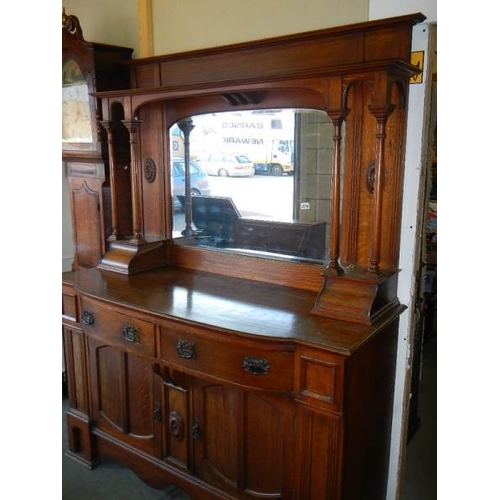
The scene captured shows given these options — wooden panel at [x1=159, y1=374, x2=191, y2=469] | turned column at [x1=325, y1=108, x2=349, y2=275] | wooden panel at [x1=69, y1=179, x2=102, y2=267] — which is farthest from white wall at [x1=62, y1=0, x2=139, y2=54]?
wooden panel at [x1=159, y1=374, x2=191, y2=469]

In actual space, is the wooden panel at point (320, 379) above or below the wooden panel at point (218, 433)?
above

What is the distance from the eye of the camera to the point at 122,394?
7.33 feet

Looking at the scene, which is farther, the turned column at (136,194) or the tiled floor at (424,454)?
the turned column at (136,194)

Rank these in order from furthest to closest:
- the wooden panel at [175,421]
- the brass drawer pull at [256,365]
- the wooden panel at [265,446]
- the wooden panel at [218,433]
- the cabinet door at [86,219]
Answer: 1. the cabinet door at [86,219]
2. the wooden panel at [175,421]
3. the wooden panel at [218,433]
4. the wooden panel at [265,446]
5. the brass drawer pull at [256,365]

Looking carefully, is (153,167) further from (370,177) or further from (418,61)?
(418,61)

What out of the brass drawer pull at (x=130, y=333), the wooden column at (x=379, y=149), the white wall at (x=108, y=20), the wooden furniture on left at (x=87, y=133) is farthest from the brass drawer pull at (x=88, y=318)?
the white wall at (x=108, y=20)

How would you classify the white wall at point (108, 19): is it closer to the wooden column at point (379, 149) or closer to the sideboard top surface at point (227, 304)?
the sideboard top surface at point (227, 304)

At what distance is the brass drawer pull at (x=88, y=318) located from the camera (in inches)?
84.9

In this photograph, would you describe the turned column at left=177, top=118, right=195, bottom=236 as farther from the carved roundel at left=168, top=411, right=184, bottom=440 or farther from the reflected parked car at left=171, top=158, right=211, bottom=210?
the carved roundel at left=168, top=411, right=184, bottom=440

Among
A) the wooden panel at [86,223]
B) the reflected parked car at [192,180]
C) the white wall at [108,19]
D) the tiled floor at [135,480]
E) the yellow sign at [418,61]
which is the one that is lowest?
the tiled floor at [135,480]

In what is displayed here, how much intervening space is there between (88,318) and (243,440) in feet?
2.83

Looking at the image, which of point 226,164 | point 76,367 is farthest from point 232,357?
point 76,367

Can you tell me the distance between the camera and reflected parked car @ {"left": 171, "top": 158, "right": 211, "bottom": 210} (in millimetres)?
2312
